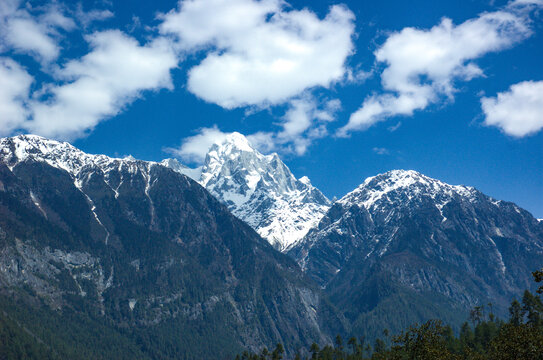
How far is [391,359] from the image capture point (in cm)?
9950

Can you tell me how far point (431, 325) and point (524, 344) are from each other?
26.2 metres

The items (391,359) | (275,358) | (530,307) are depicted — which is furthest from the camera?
(275,358)

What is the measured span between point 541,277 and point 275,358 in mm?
166198

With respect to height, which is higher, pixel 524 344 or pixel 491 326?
pixel 491 326

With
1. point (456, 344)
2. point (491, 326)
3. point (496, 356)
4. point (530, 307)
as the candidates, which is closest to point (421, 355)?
point (496, 356)

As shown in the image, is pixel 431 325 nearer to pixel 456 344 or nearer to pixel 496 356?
pixel 496 356

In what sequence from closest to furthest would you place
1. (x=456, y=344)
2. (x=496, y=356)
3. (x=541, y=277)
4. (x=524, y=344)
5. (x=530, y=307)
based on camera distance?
(x=541, y=277), (x=524, y=344), (x=496, y=356), (x=456, y=344), (x=530, y=307)

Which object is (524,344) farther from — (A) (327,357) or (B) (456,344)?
(A) (327,357)

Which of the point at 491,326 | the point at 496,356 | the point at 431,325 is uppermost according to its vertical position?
the point at 491,326

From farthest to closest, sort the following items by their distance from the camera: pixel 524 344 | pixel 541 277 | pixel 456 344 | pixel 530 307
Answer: pixel 530 307 < pixel 456 344 < pixel 524 344 < pixel 541 277

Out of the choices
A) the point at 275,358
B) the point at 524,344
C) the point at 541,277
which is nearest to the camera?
the point at 541,277

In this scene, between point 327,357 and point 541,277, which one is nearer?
point 541,277

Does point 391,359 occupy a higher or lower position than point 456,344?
lower

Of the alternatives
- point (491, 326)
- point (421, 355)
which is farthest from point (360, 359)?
point (421, 355)
